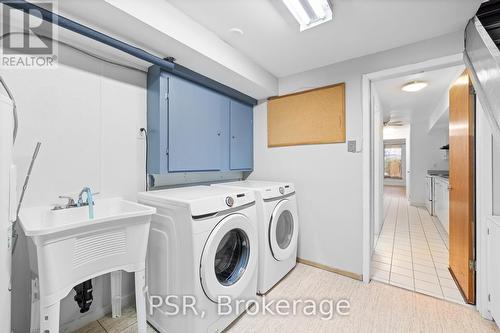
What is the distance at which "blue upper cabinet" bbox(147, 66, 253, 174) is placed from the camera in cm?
181

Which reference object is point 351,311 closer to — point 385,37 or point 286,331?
point 286,331

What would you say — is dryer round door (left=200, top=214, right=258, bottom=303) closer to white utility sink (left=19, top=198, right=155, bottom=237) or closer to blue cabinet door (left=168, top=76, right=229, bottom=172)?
white utility sink (left=19, top=198, right=155, bottom=237)

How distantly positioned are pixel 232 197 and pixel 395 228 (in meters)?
3.73

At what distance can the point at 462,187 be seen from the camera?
189cm

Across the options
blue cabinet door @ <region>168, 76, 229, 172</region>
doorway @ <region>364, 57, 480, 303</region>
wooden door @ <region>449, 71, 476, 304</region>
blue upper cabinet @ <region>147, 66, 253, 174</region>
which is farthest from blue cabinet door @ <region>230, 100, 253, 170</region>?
wooden door @ <region>449, 71, 476, 304</region>

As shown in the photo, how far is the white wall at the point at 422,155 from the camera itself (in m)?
5.64

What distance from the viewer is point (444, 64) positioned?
5.90 ft

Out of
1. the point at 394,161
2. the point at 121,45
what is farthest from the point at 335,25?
the point at 394,161

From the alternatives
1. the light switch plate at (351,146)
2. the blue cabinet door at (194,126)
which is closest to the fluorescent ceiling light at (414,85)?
the light switch plate at (351,146)

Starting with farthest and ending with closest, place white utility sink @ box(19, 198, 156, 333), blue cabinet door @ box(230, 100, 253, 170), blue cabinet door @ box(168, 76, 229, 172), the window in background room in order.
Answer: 1. the window in background room
2. blue cabinet door @ box(230, 100, 253, 170)
3. blue cabinet door @ box(168, 76, 229, 172)
4. white utility sink @ box(19, 198, 156, 333)

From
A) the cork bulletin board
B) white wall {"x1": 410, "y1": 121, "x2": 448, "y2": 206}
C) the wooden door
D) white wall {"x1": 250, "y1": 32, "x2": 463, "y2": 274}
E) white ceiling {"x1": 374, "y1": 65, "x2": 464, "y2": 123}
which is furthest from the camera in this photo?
white wall {"x1": 410, "y1": 121, "x2": 448, "y2": 206}

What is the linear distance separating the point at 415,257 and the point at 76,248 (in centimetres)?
347

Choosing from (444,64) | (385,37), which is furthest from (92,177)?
(444,64)
